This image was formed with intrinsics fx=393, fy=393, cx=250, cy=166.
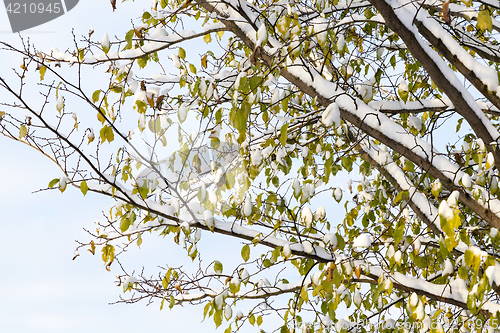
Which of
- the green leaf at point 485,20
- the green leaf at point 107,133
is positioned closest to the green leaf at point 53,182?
the green leaf at point 107,133

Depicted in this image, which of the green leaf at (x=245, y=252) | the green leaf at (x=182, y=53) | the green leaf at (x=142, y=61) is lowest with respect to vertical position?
the green leaf at (x=245, y=252)

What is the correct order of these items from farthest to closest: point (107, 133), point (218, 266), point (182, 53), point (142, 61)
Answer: point (142, 61) → point (218, 266) → point (182, 53) → point (107, 133)

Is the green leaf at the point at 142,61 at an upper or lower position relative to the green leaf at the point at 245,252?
upper

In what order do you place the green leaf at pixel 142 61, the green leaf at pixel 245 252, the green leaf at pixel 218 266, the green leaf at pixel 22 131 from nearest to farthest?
the green leaf at pixel 22 131
the green leaf at pixel 245 252
the green leaf at pixel 218 266
the green leaf at pixel 142 61

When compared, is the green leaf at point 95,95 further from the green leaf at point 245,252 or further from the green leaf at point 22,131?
the green leaf at point 245,252

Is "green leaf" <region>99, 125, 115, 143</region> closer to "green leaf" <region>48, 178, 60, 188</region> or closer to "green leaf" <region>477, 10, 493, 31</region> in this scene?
"green leaf" <region>48, 178, 60, 188</region>

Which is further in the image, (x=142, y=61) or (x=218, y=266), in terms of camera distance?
(x=142, y=61)

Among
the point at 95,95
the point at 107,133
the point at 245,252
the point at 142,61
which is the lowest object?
the point at 245,252

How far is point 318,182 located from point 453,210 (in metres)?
2.38

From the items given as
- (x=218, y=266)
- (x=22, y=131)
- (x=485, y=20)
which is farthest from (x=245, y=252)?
(x=485, y=20)

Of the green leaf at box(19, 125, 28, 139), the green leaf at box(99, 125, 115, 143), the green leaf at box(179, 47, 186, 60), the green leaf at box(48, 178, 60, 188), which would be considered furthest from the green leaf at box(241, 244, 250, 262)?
the green leaf at box(19, 125, 28, 139)

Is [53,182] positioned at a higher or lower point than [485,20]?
lower

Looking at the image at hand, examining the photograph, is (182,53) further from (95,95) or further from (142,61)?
(95,95)

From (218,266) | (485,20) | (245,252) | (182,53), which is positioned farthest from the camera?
(218,266)
